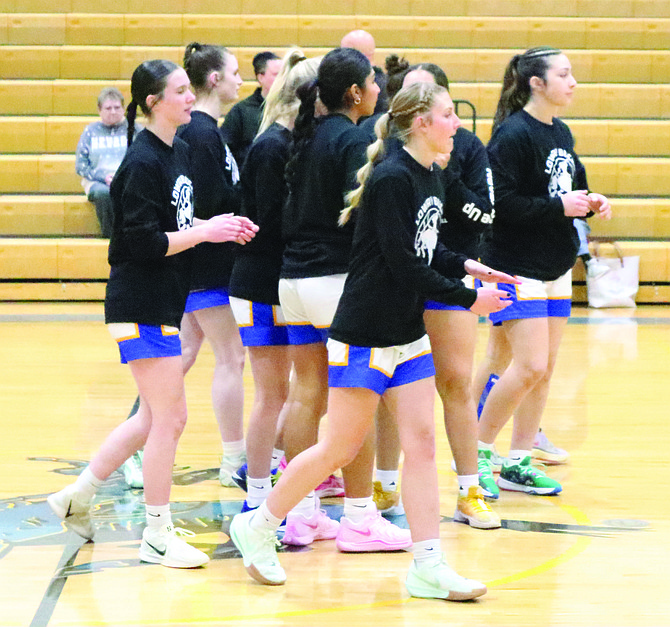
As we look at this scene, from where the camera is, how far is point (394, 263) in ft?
8.97

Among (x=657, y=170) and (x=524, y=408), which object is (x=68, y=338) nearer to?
(x=524, y=408)

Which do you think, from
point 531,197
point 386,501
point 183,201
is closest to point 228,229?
point 183,201

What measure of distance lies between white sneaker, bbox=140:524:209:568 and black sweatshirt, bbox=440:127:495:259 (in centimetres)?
126

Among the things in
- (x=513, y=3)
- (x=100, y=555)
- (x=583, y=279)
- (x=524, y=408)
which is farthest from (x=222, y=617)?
(x=513, y=3)

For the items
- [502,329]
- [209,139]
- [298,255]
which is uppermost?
[209,139]

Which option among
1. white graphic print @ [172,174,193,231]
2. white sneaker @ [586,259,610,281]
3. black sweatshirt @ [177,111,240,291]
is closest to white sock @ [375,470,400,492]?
black sweatshirt @ [177,111,240,291]

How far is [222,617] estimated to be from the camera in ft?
8.95

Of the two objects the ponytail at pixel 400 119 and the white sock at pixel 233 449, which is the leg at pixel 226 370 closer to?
the white sock at pixel 233 449

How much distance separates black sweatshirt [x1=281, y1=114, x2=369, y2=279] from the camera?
3.12 meters

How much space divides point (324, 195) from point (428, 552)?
3.58 ft

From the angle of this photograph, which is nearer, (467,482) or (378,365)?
(378,365)

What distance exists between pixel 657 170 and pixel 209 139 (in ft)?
20.8

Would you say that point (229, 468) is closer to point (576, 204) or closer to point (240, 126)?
point (240, 126)

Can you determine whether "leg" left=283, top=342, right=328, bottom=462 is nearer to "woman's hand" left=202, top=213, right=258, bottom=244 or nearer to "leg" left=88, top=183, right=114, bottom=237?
"woman's hand" left=202, top=213, right=258, bottom=244
